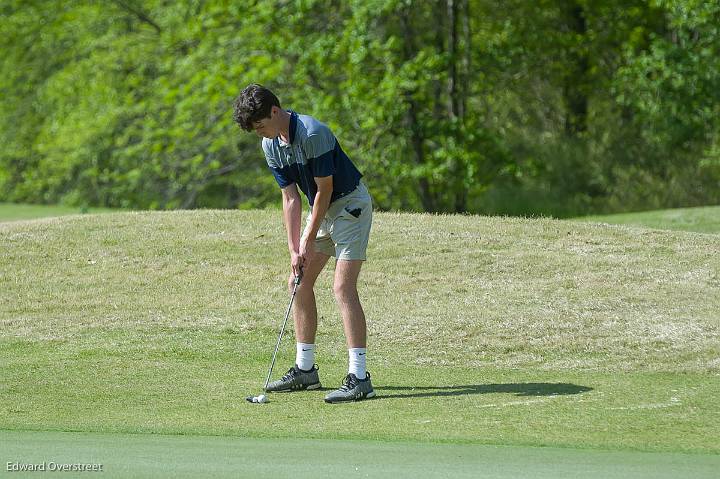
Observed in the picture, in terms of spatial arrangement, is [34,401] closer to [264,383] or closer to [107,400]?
[107,400]

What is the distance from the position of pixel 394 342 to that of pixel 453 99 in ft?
58.4

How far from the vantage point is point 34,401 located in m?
7.88

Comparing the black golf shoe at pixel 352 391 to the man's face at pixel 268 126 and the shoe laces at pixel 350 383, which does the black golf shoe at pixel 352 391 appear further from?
the man's face at pixel 268 126

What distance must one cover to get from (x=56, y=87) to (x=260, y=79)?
41.0 feet

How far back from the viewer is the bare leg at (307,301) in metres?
8.17

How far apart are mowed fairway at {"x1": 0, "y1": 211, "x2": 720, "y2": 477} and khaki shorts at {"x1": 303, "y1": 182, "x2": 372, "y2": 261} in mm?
956

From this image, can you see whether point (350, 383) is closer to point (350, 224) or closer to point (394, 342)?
point (350, 224)

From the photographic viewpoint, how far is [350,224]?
7945 millimetres

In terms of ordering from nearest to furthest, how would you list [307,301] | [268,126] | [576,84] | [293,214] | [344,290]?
[268,126]
[344,290]
[293,214]
[307,301]
[576,84]

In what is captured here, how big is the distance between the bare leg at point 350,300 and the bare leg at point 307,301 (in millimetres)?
267

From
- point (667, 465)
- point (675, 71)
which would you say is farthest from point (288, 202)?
point (675, 71)

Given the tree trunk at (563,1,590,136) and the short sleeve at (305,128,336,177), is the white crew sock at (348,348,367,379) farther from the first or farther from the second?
the tree trunk at (563,1,590,136)

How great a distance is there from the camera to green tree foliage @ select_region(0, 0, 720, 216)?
2667 centimetres

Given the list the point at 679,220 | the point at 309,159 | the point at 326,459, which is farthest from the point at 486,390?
the point at 679,220
